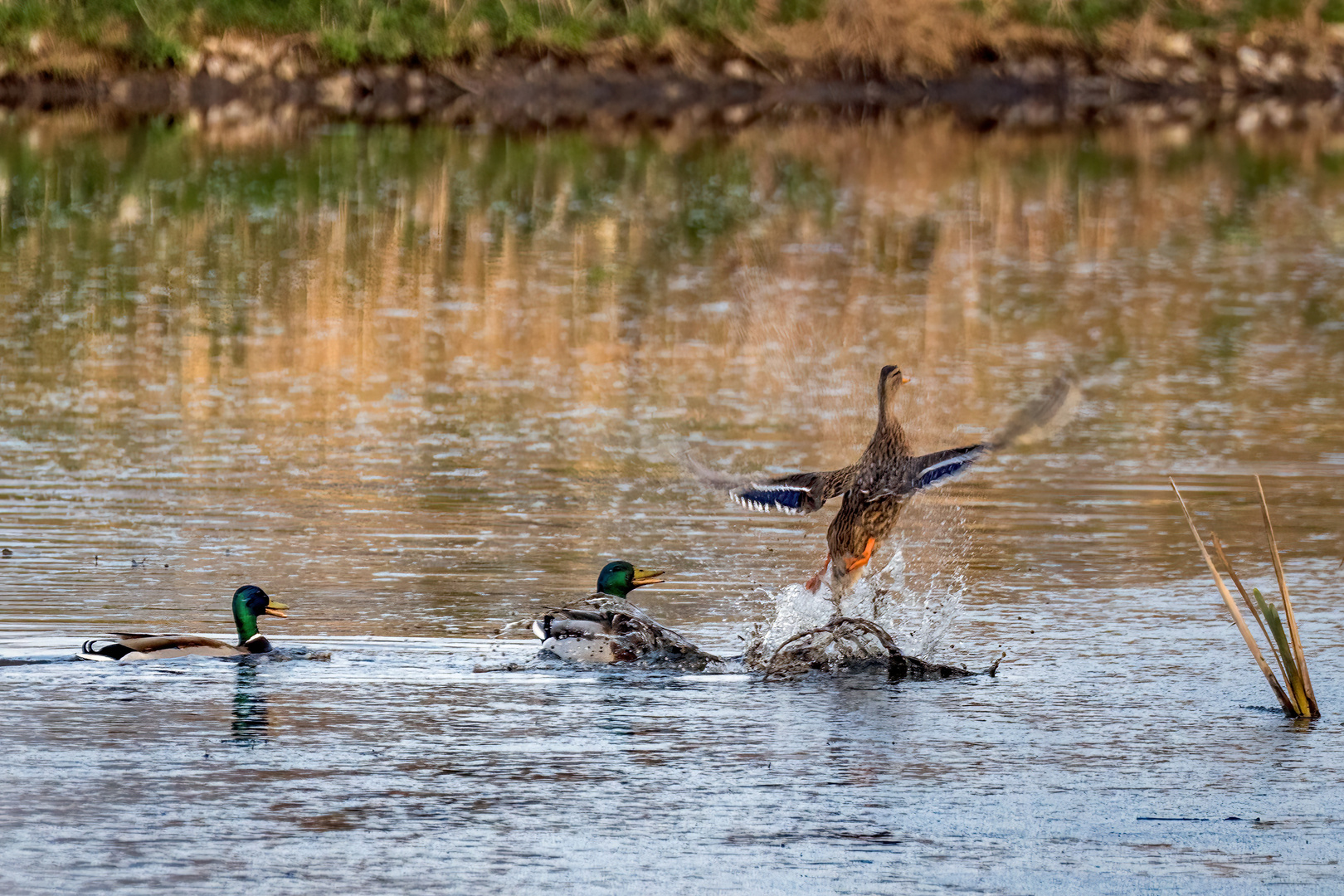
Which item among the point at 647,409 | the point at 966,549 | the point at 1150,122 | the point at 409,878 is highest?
the point at 1150,122

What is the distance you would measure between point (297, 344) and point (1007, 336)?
6173 millimetres

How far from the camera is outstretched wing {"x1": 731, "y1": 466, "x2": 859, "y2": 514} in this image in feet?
34.9

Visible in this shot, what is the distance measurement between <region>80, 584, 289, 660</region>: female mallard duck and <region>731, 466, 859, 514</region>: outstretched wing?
2.18m

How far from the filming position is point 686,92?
56.6 metres

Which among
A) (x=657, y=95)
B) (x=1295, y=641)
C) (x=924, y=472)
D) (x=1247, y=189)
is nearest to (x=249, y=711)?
(x=924, y=472)

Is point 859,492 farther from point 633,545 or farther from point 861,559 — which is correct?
point 633,545

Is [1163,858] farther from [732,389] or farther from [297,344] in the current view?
[297,344]

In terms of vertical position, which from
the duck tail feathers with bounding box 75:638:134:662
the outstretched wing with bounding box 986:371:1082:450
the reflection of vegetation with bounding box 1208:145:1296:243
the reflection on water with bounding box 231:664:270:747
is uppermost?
the reflection of vegetation with bounding box 1208:145:1296:243

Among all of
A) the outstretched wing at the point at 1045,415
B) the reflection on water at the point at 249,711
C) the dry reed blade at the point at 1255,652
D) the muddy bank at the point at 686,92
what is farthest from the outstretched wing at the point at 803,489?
the muddy bank at the point at 686,92

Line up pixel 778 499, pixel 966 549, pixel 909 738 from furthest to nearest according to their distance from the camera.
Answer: pixel 966 549
pixel 778 499
pixel 909 738

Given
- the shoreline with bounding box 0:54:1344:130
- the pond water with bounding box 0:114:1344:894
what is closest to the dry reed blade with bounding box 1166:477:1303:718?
the pond water with bounding box 0:114:1344:894

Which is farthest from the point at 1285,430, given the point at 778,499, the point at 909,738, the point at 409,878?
the point at 409,878

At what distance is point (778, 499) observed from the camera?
1070 cm

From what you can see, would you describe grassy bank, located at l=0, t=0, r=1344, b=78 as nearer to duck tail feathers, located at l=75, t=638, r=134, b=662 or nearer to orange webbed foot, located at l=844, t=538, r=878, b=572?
orange webbed foot, located at l=844, t=538, r=878, b=572
